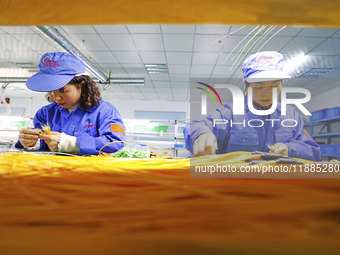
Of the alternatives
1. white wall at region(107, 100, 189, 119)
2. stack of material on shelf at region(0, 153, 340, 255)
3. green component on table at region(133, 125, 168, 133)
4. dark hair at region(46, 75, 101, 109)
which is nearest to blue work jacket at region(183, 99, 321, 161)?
stack of material on shelf at region(0, 153, 340, 255)

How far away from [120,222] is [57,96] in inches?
40.1

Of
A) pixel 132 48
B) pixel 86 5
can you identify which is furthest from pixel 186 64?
pixel 86 5

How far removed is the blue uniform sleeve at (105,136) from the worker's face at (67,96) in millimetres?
148

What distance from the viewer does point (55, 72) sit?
3.09 ft

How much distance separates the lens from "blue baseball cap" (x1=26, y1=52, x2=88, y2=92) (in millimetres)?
913

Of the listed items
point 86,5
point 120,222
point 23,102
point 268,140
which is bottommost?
point 120,222

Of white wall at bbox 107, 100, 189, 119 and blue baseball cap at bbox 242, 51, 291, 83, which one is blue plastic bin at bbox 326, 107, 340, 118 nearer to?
blue baseball cap at bbox 242, 51, 291, 83

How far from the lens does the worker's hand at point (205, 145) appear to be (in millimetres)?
431

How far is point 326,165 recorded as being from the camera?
0.31 meters

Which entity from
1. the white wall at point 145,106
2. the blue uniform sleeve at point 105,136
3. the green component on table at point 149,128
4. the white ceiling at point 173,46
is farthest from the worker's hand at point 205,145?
the white wall at point 145,106

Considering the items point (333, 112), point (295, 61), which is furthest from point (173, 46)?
point (333, 112)

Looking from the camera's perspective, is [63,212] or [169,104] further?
[169,104]

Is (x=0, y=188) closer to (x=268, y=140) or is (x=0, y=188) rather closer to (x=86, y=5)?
(x=86, y=5)

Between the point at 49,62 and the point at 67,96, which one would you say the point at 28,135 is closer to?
the point at 67,96
